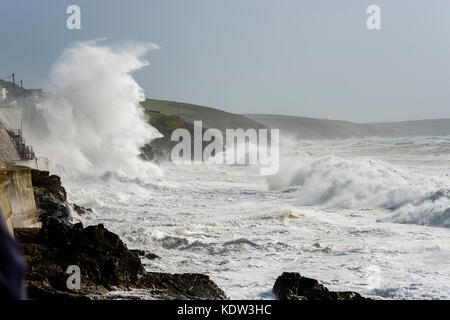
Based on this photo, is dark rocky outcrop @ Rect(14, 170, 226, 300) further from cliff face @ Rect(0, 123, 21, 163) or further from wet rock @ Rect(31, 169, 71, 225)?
cliff face @ Rect(0, 123, 21, 163)

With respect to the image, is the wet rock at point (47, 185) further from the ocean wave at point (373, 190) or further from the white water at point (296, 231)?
the ocean wave at point (373, 190)

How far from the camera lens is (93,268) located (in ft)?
28.5

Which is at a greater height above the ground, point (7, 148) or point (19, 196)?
point (7, 148)

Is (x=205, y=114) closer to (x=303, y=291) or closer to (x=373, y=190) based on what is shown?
(x=373, y=190)

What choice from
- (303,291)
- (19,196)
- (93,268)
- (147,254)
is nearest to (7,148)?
(19,196)

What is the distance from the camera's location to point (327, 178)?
2727cm

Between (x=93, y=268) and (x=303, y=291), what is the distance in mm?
2882

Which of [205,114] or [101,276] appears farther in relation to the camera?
[205,114]

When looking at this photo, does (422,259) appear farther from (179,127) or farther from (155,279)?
(179,127)

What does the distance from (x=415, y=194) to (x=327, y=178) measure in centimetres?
733

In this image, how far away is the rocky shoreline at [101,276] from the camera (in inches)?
311

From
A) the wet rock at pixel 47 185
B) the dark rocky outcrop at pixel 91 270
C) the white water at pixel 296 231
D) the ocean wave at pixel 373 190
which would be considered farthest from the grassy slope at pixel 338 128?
the dark rocky outcrop at pixel 91 270

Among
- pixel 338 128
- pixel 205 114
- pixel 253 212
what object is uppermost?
pixel 205 114

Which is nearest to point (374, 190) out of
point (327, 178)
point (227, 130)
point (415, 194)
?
point (415, 194)
